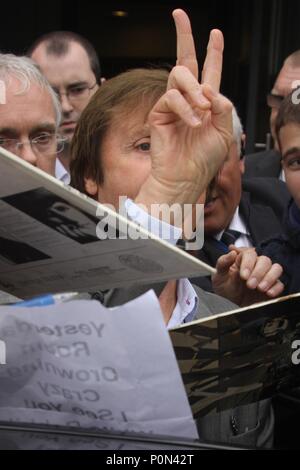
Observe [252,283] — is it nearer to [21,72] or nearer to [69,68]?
[21,72]

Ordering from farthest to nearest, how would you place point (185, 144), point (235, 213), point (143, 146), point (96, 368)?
point (235, 213) < point (143, 146) < point (185, 144) < point (96, 368)

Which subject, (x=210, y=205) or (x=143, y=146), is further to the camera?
(x=210, y=205)

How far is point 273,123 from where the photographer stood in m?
3.48

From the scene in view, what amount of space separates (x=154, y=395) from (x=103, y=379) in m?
0.06

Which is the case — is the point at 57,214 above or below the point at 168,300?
above

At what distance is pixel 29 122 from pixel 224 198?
0.65 metres

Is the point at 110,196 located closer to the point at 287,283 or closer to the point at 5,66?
the point at 287,283

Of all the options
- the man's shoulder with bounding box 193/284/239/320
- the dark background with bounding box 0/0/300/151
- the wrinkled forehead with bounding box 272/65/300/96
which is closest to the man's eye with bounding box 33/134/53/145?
the man's shoulder with bounding box 193/284/239/320

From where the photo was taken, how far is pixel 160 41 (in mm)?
8297

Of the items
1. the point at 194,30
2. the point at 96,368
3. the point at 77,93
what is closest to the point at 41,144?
the point at 77,93

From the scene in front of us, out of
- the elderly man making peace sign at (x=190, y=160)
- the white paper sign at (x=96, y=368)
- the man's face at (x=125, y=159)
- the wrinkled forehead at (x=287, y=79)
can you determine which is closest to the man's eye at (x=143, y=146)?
the man's face at (x=125, y=159)

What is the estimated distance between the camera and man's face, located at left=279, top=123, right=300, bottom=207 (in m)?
2.12

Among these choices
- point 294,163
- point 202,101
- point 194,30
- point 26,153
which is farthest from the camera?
point 194,30

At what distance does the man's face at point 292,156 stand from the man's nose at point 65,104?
1.47 meters
